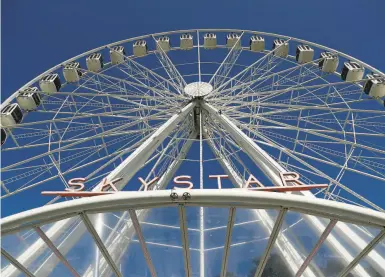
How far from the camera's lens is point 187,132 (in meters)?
16.7

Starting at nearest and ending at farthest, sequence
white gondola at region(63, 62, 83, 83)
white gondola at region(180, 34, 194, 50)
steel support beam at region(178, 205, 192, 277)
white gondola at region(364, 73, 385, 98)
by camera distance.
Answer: steel support beam at region(178, 205, 192, 277)
white gondola at region(364, 73, 385, 98)
white gondola at region(63, 62, 83, 83)
white gondola at region(180, 34, 194, 50)

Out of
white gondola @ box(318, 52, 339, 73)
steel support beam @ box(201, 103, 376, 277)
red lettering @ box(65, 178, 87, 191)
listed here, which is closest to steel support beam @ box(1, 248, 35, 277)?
red lettering @ box(65, 178, 87, 191)

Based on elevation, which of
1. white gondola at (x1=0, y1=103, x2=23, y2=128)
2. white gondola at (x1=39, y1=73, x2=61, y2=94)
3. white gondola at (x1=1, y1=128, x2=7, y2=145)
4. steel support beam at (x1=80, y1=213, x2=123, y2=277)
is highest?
white gondola at (x1=39, y1=73, x2=61, y2=94)

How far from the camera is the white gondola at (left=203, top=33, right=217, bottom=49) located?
21078mm

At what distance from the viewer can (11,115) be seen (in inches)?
589

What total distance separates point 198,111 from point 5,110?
820cm

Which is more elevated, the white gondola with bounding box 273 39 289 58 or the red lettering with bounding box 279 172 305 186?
the white gondola with bounding box 273 39 289 58

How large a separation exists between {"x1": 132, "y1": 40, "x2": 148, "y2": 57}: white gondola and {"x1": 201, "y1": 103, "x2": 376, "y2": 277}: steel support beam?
22.2 ft

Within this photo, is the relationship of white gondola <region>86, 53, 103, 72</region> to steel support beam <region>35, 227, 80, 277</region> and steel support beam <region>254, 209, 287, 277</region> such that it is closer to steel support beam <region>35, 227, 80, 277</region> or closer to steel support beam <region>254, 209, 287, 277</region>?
steel support beam <region>35, 227, 80, 277</region>

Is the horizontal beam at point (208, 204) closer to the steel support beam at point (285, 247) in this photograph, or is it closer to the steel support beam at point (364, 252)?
the steel support beam at point (364, 252)

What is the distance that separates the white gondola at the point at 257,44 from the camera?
2081cm

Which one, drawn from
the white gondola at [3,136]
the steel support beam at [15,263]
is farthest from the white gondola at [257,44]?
the steel support beam at [15,263]

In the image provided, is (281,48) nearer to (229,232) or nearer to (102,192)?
(229,232)

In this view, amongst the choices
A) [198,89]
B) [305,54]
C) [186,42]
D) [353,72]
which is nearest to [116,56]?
[186,42]
